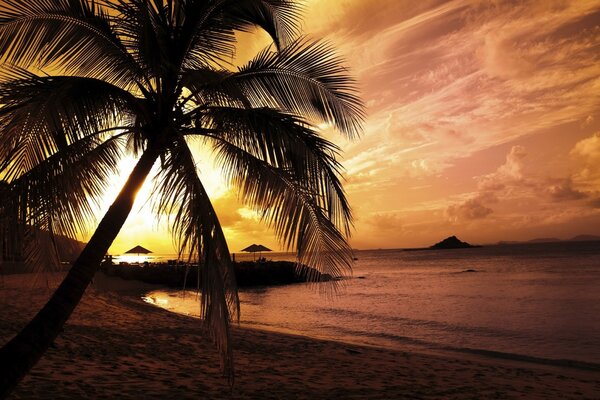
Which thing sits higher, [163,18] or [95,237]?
[163,18]

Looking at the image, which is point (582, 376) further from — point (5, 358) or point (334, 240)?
point (5, 358)

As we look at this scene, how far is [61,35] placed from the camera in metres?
5.61

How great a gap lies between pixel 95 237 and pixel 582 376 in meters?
11.9

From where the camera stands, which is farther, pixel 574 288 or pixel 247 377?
pixel 574 288

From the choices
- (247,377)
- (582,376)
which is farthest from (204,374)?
(582,376)

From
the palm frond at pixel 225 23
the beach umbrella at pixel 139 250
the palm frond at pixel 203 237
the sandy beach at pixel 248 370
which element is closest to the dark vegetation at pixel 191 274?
the beach umbrella at pixel 139 250

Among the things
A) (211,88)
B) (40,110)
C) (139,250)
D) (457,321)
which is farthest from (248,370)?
(139,250)

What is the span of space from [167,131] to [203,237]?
1352 millimetres

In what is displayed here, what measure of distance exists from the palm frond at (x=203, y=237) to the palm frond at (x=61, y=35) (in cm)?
169

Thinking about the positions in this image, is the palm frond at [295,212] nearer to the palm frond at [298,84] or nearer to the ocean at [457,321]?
the palm frond at [298,84]

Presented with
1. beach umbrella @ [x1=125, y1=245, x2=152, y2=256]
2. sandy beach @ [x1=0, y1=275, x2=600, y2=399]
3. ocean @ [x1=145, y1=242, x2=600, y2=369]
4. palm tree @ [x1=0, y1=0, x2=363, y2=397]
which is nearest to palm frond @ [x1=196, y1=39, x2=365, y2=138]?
palm tree @ [x1=0, y1=0, x2=363, y2=397]

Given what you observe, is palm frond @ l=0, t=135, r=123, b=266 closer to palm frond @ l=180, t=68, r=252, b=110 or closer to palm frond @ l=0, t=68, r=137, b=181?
palm frond @ l=0, t=68, r=137, b=181

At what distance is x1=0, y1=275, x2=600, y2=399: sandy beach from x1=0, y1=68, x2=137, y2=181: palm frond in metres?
2.17

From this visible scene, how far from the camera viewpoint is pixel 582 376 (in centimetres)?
1113
